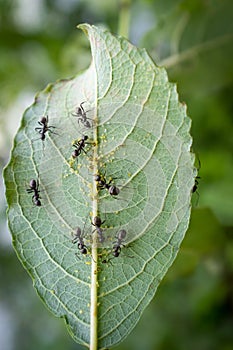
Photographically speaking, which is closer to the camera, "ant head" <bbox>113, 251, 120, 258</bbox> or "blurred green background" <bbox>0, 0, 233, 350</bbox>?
"ant head" <bbox>113, 251, 120, 258</bbox>

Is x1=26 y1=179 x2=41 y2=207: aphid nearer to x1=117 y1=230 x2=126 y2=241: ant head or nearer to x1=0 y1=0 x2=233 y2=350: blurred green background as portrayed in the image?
x1=117 y1=230 x2=126 y2=241: ant head

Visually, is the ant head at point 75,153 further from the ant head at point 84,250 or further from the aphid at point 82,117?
the ant head at point 84,250

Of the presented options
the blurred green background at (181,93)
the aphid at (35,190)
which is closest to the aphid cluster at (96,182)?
the aphid at (35,190)

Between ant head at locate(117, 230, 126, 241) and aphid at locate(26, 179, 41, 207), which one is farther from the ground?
aphid at locate(26, 179, 41, 207)

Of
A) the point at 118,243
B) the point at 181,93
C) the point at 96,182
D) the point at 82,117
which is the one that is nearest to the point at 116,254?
the point at 118,243

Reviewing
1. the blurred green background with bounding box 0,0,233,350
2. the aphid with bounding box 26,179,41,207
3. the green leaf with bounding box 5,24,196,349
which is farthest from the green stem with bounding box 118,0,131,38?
the aphid with bounding box 26,179,41,207

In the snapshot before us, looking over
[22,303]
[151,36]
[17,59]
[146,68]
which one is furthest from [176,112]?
[22,303]

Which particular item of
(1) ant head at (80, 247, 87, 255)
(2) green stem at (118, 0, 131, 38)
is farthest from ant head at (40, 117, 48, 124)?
(2) green stem at (118, 0, 131, 38)

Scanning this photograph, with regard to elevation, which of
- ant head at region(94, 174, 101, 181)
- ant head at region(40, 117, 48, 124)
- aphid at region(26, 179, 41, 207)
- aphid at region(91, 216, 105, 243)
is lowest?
aphid at region(91, 216, 105, 243)

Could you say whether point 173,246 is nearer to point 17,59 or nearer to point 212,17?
point 212,17
